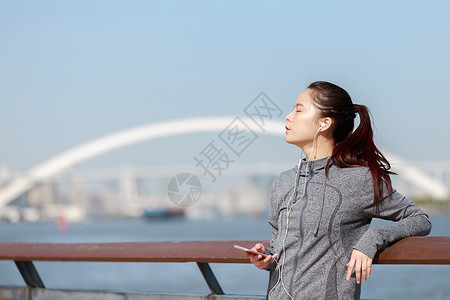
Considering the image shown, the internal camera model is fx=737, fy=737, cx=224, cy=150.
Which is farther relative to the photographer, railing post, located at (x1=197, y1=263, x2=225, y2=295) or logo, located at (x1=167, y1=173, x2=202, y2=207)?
logo, located at (x1=167, y1=173, x2=202, y2=207)

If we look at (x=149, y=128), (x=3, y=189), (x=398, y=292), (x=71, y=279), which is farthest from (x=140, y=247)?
(x=3, y=189)

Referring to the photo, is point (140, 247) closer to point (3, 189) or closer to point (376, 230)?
point (376, 230)

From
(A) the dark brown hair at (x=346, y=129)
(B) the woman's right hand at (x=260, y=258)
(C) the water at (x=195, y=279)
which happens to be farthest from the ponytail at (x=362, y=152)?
(C) the water at (x=195, y=279)

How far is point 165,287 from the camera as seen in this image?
17.4m

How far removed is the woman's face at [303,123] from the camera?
2127 mm

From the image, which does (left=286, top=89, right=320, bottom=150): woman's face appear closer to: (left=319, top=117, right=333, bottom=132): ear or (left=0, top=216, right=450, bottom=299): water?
(left=319, top=117, right=333, bottom=132): ear

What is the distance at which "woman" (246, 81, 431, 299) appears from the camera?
1.98 metres

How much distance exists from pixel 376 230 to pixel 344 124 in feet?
1.15

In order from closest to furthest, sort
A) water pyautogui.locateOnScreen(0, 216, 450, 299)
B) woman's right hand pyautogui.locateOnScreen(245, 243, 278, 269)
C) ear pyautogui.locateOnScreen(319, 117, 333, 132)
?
woman's right hand pyautogui.locateOnScreen(245, 243, 278, 269) < ear pyautogui.locateOnScreen(319, 117, 333, 132) < water pyautogui.locateOnScreen(0, 216, 450, 299)

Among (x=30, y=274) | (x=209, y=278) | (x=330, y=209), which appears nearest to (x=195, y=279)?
(x=30, y=274)

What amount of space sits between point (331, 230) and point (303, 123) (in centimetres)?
33

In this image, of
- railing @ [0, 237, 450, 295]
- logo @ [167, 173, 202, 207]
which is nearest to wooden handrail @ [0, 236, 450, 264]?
railing @ [0, 237, 450, 295]

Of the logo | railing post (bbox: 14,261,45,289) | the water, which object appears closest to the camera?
railing post (bbox: 14,261,45,289)

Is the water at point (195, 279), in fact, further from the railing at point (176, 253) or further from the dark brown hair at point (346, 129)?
the dark brown hair at point (346, 129)
